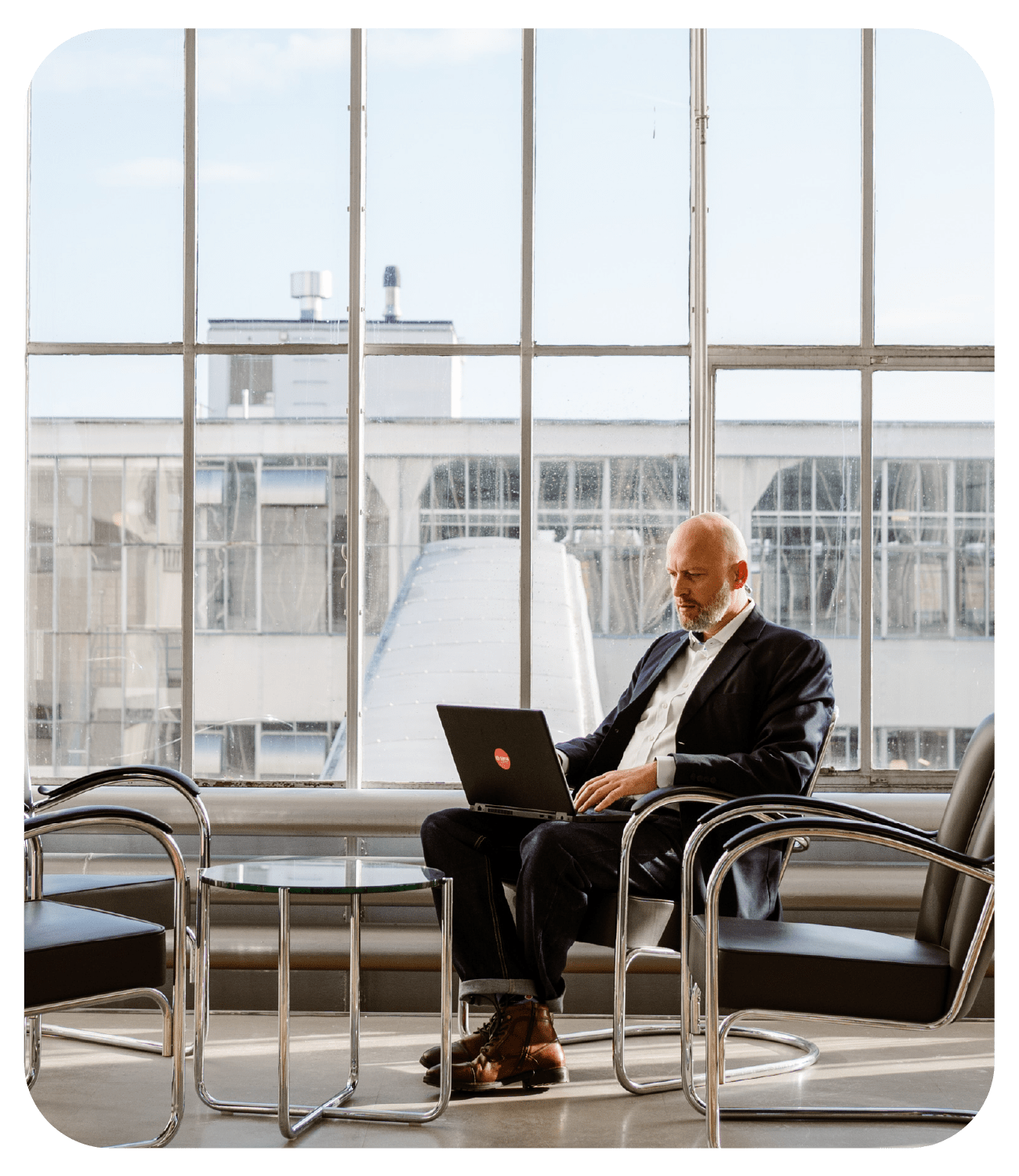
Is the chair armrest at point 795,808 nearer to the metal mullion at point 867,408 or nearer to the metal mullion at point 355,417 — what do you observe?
the metal mullion at point 867,408

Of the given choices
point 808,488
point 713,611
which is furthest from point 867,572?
point 713,611

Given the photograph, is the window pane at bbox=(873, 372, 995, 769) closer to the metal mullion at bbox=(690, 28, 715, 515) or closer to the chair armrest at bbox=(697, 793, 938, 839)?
the metal mullion at bbox=(690, 28, 715, 515)

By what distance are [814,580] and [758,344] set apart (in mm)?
866

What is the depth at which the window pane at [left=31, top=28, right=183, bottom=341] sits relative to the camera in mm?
4461

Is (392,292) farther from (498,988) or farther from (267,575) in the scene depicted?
(498,988)

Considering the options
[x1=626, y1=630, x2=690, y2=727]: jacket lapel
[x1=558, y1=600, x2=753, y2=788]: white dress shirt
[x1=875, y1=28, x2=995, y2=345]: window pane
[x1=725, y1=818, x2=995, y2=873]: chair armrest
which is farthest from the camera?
[x1=875, y1=28, x2=995, y2=345]: window pane

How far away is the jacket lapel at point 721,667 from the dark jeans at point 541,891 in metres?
0.31

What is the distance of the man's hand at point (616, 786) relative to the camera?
311 centimetres

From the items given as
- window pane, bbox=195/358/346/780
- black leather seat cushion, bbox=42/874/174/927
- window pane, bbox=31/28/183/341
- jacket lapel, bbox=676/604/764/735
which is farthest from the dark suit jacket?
window pane, bbox=31/28/183/341

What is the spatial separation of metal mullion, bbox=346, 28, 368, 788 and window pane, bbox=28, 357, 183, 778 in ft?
2.00

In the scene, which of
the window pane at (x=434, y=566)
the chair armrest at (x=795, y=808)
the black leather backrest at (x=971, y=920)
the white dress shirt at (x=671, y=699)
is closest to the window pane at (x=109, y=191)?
the window pane at (x=434, y=566)

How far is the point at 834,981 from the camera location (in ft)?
7.79

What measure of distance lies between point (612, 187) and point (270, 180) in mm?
1226

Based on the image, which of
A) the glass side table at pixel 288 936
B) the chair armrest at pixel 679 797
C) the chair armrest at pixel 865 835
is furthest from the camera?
the chair armrest at pixel 679 797
